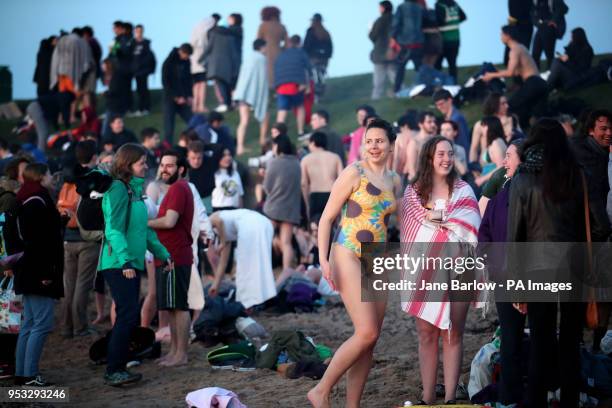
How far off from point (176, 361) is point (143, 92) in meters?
11.6

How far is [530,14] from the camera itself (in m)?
14.3

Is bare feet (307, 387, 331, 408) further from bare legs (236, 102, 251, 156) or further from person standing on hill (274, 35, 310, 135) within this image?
bare legs (236, 102, 251, 156)

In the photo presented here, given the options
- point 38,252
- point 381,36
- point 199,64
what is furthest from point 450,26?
point 38,252

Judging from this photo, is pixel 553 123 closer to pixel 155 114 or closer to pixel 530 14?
pixel 530 14

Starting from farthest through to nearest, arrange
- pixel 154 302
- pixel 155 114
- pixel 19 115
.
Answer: pixel 19 115 → pixel 155 114 → pixel 154 302

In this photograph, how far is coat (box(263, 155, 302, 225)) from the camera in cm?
1091

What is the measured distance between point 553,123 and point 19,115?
60.5ft

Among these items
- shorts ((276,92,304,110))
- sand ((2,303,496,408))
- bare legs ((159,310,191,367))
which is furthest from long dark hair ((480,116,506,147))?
shorts ((276,92,304,110))

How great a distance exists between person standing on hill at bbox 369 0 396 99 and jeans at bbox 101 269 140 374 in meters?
10.3

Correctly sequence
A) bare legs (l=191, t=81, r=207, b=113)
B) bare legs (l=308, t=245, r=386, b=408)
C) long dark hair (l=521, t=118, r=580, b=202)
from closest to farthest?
long dark hair (l=521, t=118, r=580, b=202) → bare legs (l=308, t=245, r=386, b=408) → bare legs (l=191, t=81, r=207, b=113)

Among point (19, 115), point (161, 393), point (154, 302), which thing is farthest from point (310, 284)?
point (19, 115)

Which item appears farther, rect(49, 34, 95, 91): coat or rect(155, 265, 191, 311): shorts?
rect(49, 34, 95, 91): coat

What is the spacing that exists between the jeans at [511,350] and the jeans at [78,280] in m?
5.07

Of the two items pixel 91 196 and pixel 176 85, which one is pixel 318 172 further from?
pixel 176 85
